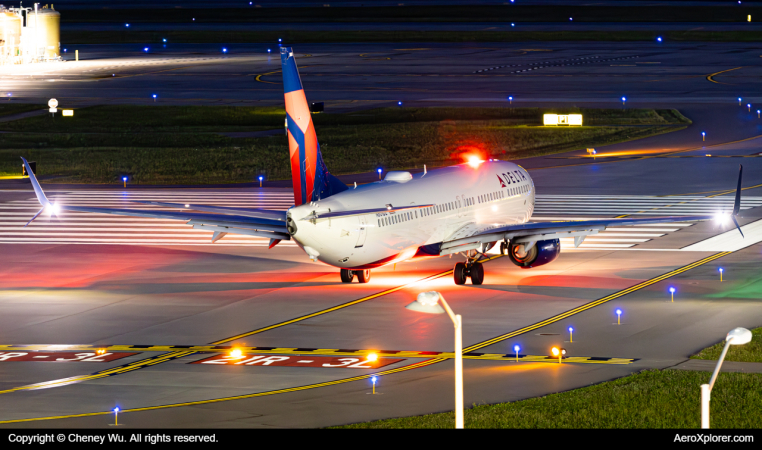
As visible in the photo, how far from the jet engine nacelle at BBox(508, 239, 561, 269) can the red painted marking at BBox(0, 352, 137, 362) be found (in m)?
18.7

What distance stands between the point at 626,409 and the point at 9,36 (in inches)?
5970

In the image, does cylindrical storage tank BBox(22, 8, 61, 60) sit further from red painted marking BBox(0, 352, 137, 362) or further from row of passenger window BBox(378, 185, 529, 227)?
red painted marking BBox(0, 352, 137, 362)

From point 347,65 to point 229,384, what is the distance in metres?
129

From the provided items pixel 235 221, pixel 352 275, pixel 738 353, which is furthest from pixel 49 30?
pixel 738 353

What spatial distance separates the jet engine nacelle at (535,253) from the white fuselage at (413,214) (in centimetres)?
190

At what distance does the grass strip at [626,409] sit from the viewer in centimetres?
2652

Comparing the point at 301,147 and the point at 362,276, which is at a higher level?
the point at 301,147

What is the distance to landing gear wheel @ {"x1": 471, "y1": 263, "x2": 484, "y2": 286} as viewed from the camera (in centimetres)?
4612

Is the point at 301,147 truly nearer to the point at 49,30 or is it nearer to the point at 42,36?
the point at 49,30

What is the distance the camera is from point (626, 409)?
27609 mm

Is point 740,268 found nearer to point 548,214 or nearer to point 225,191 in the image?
point 548,214

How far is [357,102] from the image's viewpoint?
118 metres

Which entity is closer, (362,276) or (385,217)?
(385,217)

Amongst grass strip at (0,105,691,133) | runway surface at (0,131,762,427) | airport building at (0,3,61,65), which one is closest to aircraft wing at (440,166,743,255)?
runway surface at (0,131,762,427)
